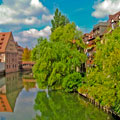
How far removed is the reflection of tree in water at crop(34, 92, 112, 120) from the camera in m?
16.0

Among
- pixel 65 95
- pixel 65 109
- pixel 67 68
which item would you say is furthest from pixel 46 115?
pixel 67 68

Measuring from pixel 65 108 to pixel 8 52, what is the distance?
48609 millimetres

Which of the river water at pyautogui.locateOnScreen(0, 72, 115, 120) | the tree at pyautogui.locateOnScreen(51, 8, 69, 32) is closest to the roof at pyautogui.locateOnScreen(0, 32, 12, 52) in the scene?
the tree at pyautogui.locateOnScreen(51, 8, 69, 32)

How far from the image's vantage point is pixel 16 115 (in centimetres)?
1672

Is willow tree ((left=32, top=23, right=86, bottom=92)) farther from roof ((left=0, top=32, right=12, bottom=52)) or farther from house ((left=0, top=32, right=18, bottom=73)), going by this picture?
roof ((left=0, top=32, right=12, bottom=52))

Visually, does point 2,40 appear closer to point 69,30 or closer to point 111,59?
point 69,30

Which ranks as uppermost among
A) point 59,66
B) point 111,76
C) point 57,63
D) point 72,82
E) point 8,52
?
point 8,52

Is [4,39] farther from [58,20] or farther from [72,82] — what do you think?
[72,82]

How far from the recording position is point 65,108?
18500 millimetres

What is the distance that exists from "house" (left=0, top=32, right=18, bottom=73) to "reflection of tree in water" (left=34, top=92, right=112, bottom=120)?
40772 mm

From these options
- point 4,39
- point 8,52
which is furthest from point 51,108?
point 4,39

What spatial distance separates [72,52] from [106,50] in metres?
10.3

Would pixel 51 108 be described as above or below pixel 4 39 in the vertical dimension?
below

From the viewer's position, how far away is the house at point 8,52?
60.3m
